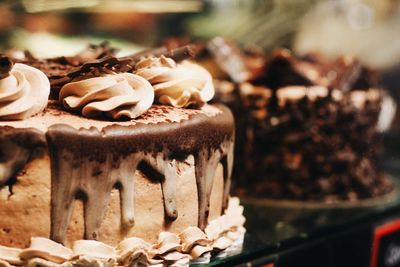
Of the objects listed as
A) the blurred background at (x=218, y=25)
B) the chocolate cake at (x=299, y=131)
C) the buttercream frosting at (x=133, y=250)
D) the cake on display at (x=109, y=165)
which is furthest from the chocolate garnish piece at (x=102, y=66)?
the blurred background at (x=218, y=25)

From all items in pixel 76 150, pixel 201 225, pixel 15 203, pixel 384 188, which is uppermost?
pixel 76 150

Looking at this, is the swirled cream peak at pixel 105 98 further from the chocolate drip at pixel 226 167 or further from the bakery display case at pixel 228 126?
the chocolate drip at pixel 226 167

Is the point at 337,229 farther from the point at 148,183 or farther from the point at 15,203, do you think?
the point at 15,203

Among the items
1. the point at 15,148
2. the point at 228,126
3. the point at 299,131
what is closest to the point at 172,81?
the point at 228,126

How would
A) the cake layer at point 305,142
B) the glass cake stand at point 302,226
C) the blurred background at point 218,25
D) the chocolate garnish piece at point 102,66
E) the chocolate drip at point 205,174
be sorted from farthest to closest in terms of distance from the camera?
the blurred background at point 218,25 → the cake layer at point 305,142 → the glass cake stand at point 302,226 → the chocolate drip at point 205,174 → the chocolate garnish piece at point 102,66

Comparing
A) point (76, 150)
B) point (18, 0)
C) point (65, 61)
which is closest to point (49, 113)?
point (76, 150)

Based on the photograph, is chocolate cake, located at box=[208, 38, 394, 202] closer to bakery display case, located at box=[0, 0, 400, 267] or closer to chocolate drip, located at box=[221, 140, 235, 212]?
bakery display case, located at box=[0, 0, 400, 267]

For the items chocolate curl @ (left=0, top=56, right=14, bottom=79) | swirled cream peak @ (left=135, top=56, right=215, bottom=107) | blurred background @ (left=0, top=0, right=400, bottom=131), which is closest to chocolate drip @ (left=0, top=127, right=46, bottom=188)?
chocolate curl @ (left=0, top=56, right=14, bottom=79)

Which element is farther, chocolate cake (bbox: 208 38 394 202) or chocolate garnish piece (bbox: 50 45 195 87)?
chocolate cake (bbox: 208 38 394 202)
